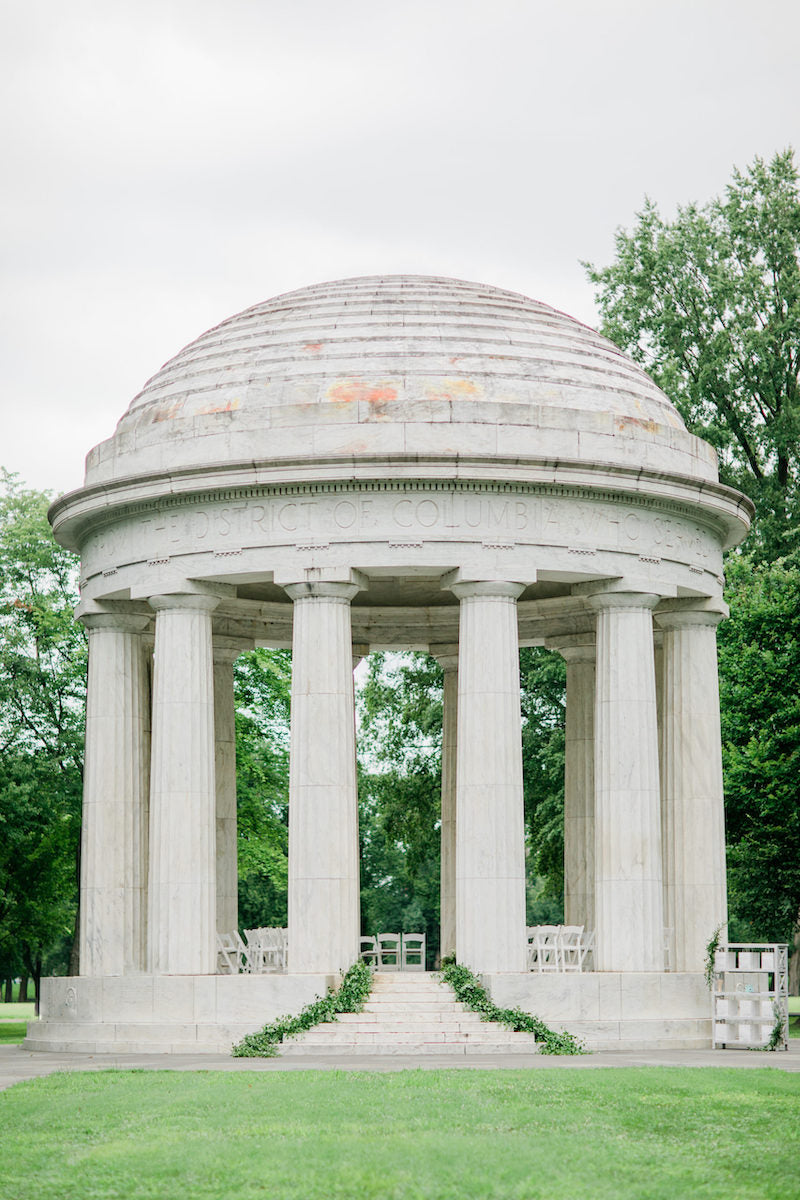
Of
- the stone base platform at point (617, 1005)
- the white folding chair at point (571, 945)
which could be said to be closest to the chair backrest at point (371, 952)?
the white folding chair at point (571, 945)

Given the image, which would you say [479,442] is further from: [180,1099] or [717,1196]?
[717,1196]

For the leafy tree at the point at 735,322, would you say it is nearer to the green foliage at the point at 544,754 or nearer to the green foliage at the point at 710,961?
the green foliage at the point at 544,754

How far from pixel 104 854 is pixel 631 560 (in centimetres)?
1750

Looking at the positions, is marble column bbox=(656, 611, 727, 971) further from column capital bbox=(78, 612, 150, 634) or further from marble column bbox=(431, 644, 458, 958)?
column capital bbox=(78, 612, 150, 634)

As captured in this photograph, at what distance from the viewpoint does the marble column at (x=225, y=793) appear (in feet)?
185

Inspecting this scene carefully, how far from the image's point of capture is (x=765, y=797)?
5853cm

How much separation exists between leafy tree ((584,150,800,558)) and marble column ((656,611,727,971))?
2556cm

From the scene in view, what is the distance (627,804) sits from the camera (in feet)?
148

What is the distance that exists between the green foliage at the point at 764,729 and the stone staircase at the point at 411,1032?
64.8 feet

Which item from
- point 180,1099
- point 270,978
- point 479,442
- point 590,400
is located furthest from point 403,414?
point 180,1099

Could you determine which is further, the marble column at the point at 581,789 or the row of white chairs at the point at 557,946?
the marble column at the point at 581,789

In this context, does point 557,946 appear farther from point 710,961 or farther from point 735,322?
point 735,322

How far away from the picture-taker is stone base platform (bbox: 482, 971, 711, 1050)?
41.2m

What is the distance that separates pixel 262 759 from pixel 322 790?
123ft
